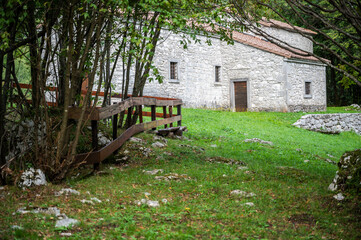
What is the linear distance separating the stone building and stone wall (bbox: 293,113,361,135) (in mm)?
3489

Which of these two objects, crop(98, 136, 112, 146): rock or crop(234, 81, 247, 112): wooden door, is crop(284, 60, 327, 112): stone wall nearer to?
crop(234, 81, 247, 112): wooden door

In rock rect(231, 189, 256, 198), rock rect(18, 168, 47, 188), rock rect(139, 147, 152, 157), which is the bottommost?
rock rect(231, 189, 256, 198)

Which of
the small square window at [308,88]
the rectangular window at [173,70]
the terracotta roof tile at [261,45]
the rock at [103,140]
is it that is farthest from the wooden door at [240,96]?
the rock at [103,140]

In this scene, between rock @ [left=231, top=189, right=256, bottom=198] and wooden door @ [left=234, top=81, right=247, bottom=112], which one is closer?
rock @ [left=231, top=189, right=256, bottom=198]

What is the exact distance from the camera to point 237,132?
48.6ft

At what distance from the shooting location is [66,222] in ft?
12.8

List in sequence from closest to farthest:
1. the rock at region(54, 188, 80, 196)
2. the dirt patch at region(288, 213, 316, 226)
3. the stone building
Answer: the dirt patch at region(288, 213, 316, 226)
the rock at region(54, 188, 80, 196)
the stone building

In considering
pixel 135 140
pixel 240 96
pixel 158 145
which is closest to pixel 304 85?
pixel 240 96

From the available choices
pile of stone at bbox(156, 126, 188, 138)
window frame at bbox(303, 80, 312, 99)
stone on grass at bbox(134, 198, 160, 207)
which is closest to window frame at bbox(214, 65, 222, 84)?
window frame at bbox(303, 80, 312, 99)

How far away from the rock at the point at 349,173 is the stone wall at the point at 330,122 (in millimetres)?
14201

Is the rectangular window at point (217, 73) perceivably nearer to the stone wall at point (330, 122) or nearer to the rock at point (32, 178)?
the stone wall at point (330, 122)

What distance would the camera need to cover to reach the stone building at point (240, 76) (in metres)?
22.6

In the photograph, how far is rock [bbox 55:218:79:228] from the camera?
12.5ft

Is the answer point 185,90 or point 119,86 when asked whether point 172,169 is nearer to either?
point 119,86
